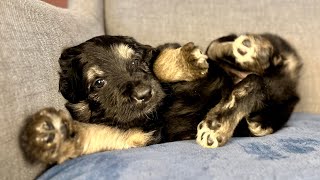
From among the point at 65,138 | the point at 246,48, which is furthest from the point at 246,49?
the point at 65,138

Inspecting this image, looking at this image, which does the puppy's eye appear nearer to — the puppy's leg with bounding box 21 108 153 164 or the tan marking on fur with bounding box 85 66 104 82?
the tan marking on fur with bounding box 85 66 104 82

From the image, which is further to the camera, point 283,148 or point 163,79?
point 163,79

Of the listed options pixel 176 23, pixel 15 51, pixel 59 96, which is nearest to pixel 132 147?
pixel 59 96

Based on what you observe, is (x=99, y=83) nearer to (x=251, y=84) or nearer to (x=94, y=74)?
(x=94, y=74)

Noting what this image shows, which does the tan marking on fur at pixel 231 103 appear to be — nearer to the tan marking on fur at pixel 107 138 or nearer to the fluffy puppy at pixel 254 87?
the fluffy puppy at pixel 254 87

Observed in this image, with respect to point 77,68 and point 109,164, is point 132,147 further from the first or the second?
point 77,68
